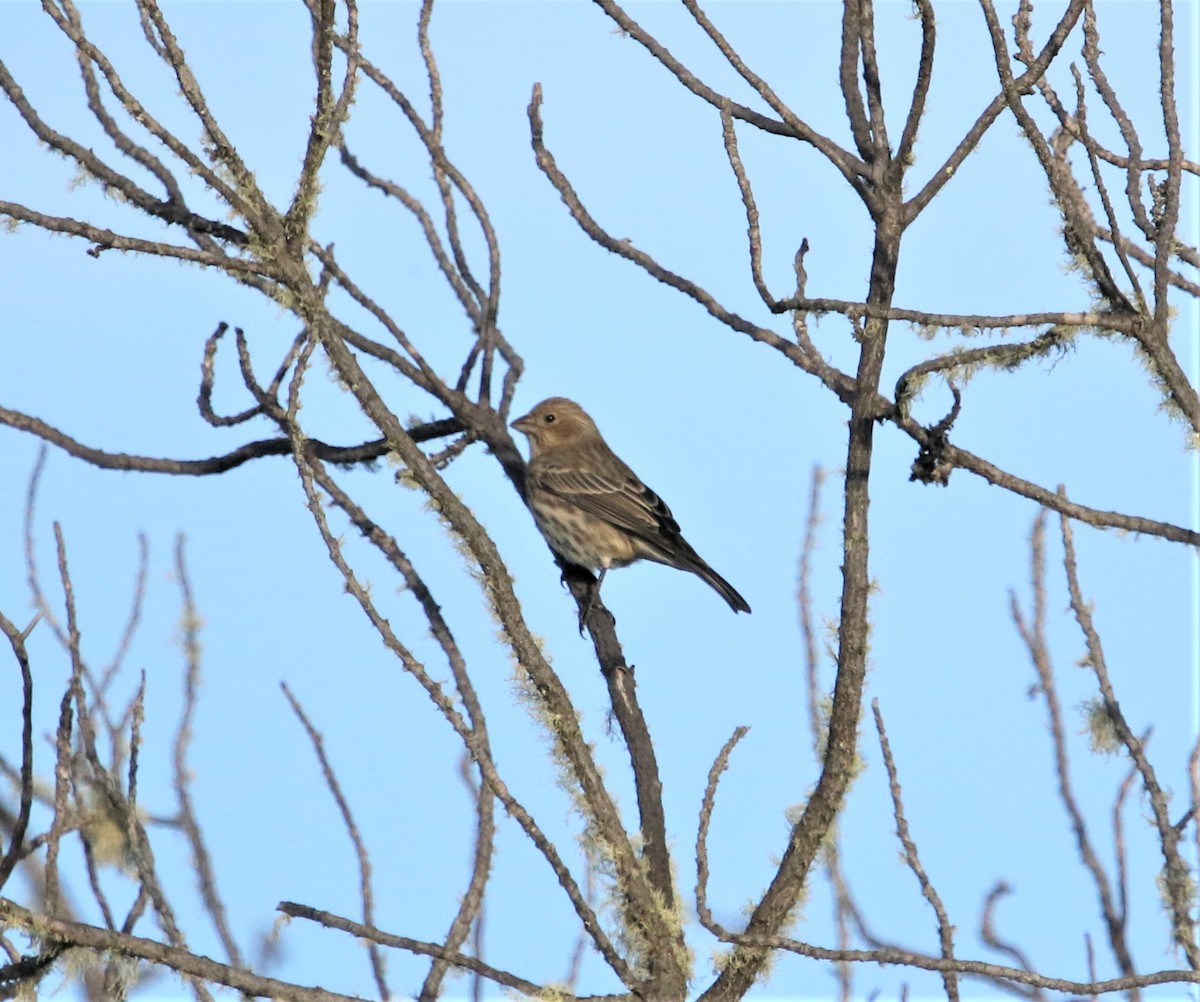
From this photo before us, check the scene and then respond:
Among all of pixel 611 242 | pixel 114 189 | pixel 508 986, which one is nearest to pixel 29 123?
pixel 114 189

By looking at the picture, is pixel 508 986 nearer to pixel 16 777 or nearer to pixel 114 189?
pixel 16 777

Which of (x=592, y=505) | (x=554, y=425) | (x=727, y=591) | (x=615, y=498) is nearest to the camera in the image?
(x=727, y=591)

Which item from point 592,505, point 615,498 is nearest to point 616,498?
point 615,498

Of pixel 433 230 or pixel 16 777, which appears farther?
pixel 433 230

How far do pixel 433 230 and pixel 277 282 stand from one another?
81.9 inches

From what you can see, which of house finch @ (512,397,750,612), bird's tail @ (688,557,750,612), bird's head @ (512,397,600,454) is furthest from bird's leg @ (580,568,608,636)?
bird's head @ (512,397,600,454)

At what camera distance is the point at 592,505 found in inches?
333

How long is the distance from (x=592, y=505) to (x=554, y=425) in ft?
4.27

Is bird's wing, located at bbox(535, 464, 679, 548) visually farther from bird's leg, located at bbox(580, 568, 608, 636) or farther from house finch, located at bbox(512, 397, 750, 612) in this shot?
bird's leg, located at bbox(580, 568, 608, 636)

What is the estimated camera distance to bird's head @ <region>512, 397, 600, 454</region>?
9578mm

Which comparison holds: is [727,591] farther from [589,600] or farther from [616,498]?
[589,600]

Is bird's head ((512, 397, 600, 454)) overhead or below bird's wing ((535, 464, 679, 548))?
overhead

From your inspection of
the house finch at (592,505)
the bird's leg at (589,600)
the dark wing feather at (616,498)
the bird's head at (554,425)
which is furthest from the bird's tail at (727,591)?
the bird's head at (554,425)

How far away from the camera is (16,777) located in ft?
15.0
